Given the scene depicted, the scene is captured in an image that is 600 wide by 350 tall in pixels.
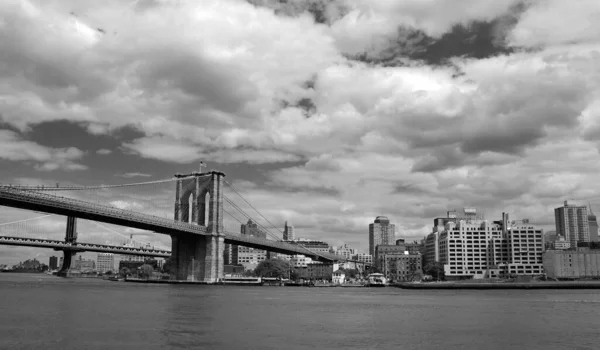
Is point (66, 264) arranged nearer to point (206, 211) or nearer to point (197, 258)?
point (197, 258)

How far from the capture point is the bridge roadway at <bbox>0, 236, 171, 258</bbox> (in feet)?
351

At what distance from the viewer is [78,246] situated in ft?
413

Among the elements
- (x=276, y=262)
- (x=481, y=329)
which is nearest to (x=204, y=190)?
(x=276, y=262)

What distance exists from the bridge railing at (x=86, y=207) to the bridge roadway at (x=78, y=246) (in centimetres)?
3807

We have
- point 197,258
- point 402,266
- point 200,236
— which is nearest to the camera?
point 200,236

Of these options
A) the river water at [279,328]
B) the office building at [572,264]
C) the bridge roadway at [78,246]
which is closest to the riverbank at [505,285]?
the office building at [572,264]

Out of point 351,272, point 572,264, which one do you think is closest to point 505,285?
point 572,264

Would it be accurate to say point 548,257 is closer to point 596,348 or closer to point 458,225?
point 458,225

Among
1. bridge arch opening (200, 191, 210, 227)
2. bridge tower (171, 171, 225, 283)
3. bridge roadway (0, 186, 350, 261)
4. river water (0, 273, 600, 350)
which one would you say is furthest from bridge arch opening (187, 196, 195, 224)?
river water (0, 273, 600, 350)

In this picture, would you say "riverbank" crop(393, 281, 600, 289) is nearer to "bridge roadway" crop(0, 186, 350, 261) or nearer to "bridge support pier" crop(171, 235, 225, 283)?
"bridge roadway" crop(0, 186, 350, 261)

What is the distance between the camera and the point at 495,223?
473 ft

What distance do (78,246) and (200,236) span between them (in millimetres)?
46881

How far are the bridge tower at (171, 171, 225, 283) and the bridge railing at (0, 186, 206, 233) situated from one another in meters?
4.06

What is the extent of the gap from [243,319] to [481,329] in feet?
42.4
